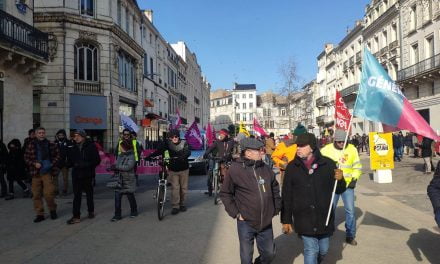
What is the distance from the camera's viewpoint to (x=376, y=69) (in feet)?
18.7

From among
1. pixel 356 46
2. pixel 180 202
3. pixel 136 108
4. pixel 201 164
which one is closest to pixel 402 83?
pixel 356 46

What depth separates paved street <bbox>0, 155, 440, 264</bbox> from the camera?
5703 mm

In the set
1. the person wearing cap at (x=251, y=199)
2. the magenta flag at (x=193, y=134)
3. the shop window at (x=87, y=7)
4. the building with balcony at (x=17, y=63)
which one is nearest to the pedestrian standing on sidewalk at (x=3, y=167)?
the building with balcony at (x=17, y=63)

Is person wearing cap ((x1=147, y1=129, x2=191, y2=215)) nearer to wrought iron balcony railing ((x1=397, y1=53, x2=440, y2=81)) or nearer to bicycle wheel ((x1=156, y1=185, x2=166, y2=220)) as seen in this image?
bicycle wheel ((x1=156, y1=185, x2=166, y2=220))

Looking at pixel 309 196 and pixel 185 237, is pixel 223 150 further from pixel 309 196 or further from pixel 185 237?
pixel 309 196

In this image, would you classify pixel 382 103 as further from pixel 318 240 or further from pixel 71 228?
pixel 71 228

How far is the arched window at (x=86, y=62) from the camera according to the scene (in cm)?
2684

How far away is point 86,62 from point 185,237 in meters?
22.5

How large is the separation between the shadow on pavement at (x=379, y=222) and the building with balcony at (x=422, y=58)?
24963mm

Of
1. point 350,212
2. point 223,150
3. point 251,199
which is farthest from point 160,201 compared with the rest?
point 251,199

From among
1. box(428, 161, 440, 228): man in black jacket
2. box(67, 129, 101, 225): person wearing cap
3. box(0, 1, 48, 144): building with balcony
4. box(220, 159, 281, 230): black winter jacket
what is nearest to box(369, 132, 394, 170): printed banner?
box(67, 129, 101, 225): person wearing cap

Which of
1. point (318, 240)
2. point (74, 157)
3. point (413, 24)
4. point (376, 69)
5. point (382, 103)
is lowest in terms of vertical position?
point (318, 240)

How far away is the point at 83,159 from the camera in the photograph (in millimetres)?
8305

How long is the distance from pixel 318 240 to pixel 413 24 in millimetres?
36811
